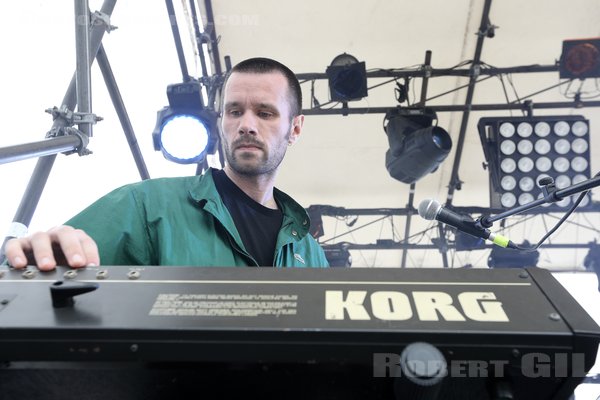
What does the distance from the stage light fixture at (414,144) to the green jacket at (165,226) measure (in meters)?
2.30

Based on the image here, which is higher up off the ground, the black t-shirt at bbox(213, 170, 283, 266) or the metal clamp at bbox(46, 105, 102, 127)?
the metal clamp at bbox(46, 105, 102, 127)

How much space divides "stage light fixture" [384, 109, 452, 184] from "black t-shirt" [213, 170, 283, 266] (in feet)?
6.88

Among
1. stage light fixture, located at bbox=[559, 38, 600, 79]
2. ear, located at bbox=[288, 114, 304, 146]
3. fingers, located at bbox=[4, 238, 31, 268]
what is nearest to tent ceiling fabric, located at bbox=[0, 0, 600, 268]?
stage light fixture, located at bbox=[559, 38, 600, 79]

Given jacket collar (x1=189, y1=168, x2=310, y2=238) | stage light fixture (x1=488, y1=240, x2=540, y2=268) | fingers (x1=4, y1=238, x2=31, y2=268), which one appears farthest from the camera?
stage light fixture (x1=488, y1=240, x2=540, y2=268)

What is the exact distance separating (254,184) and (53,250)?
2.74 ft

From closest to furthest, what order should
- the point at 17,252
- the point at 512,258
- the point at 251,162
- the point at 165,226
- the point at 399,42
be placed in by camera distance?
the point at 17,252 → the point at 165,226 → the point at 251,162 → the point at 399,42 → the point at 512,258

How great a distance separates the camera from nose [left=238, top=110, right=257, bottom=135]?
145 cm

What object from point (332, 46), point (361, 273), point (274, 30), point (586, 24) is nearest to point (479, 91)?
point (586, 24)

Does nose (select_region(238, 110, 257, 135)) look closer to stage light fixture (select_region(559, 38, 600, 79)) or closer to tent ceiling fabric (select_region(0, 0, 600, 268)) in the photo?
tent ceiling fabric (select_region(0, 0, 600, 268))

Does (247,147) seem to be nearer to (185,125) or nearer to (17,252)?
(17,252)

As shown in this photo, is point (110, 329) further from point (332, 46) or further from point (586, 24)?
point (586, 24)

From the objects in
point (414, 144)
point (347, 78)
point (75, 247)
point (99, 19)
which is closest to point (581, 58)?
point (414, 144)

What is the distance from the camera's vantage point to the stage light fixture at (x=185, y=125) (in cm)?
275

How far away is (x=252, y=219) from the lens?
57.2 inches
